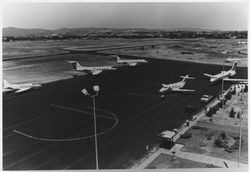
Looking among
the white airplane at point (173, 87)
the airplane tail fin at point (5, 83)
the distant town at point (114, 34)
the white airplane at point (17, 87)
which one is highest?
the distant town at point (114, 34)

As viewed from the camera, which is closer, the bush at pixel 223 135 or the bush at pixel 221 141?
the bush at pixel 221 141

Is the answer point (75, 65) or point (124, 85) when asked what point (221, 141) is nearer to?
point (124, 85)

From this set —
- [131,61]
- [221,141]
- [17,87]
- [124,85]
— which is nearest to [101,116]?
[124,85]

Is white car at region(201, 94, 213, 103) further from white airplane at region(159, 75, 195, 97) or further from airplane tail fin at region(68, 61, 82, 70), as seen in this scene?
airplane tail fin at region(68, 61, 82, 70)

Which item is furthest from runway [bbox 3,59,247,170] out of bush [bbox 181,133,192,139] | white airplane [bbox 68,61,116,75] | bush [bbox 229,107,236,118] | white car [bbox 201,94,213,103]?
bush [bbox 229,107,236,118]

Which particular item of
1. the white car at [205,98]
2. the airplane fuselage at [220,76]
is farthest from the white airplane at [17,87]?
the airplane fuselage at [220,76]

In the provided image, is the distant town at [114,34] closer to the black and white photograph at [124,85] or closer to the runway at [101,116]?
the black and white photograph at [124,85]
